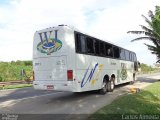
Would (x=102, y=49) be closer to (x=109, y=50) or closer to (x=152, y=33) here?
(x=109, y=50)

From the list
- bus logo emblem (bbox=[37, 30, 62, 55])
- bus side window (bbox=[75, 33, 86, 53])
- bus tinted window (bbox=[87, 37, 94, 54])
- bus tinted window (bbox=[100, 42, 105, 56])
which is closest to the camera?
bus logo emblem (bbox=[37, 30, 62, 55])

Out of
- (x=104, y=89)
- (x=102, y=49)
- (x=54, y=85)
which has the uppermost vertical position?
(x=102, y=49)

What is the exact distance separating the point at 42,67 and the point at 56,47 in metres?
1.36

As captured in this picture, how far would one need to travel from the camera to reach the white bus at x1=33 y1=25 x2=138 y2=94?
525 inches

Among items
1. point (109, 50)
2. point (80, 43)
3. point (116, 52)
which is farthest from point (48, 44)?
point (116, 52)

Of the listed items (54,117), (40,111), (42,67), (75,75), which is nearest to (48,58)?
Answer: (42,67)

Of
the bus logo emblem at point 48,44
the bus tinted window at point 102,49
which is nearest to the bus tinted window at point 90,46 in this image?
the bus tinted window at point 102,49

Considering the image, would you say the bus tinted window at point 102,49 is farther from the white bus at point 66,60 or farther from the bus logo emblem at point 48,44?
the bus logo emblem at point 48,44

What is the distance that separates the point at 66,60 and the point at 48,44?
140 centimetres

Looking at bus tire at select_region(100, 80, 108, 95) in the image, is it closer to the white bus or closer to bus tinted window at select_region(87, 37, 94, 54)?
the white bus

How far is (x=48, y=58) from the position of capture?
553 inches

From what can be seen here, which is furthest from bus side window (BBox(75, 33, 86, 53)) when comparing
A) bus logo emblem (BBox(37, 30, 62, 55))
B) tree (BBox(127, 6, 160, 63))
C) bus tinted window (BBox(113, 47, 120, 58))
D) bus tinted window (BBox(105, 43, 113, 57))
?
tree (BBox(127, 6, 160, 63))

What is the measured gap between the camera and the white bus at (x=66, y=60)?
13.3 m

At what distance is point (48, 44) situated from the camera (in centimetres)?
1407
